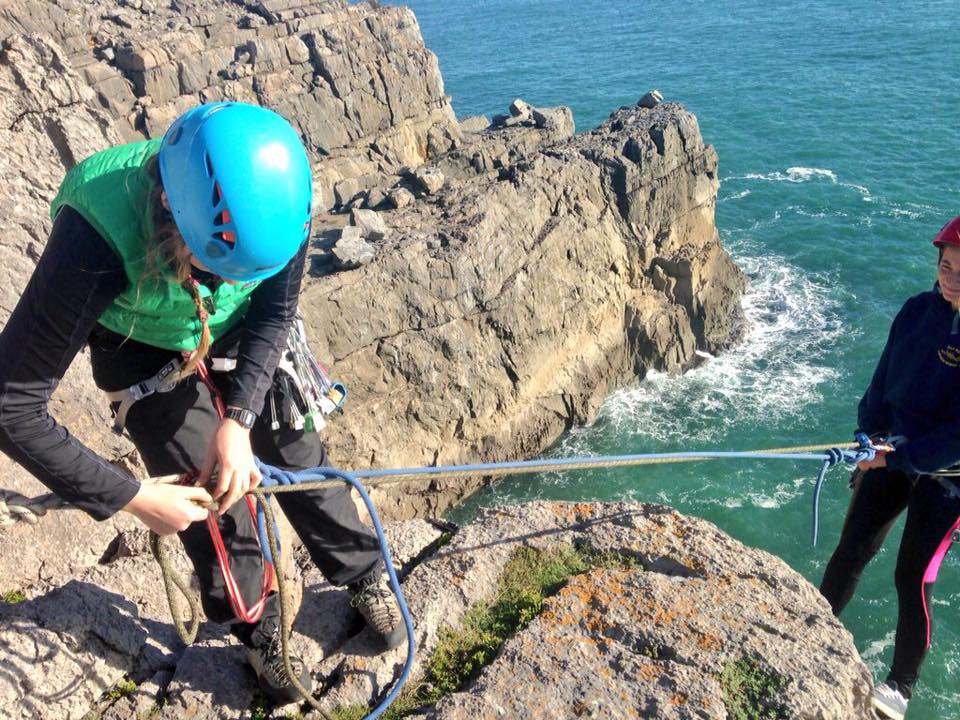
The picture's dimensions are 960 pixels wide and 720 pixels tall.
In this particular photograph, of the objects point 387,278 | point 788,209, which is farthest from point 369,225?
point 788,209

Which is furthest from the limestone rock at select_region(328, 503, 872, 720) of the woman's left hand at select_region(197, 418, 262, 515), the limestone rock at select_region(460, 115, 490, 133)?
the limestone rock at select_region(460, 115, 490, 133)

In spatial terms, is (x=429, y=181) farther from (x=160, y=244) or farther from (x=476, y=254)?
(x=160, y=244)

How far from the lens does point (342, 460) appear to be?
17.6 metres

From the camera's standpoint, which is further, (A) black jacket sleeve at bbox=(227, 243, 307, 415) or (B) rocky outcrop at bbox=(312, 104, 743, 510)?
(B) rocky outcrop at bbox=(312, 104, 743, 510)

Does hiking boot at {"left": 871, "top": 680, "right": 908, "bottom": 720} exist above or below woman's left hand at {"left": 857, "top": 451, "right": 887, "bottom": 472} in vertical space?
below

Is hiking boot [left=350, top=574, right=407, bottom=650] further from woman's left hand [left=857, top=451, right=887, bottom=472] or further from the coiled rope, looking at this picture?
woman's left hand [left=857, top=451, right=887, bottom=472]

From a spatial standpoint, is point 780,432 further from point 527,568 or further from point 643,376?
point 527,568

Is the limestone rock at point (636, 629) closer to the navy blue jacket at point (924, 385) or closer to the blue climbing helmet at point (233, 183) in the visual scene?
the navy blue jacket at point (924, 385)

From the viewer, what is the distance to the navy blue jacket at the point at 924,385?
4.39m

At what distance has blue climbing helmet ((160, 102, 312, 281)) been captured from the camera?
2510mm

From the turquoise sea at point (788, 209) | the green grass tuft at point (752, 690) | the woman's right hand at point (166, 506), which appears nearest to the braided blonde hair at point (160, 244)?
the woman's right hand at point (166, 506)

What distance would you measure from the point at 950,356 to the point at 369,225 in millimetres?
16288

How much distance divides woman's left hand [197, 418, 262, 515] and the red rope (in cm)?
19

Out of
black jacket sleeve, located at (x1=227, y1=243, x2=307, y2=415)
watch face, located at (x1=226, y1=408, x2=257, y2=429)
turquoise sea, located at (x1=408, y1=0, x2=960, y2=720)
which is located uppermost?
black jacket sleeve, located at (x1=227, y1=243, x2=307, y2=415)
